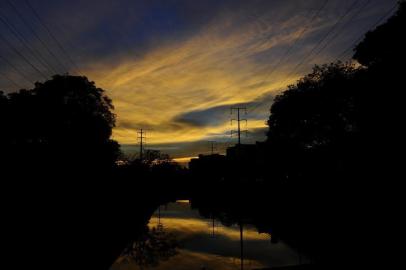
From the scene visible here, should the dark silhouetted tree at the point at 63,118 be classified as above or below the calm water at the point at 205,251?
above

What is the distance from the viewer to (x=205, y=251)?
2008cm

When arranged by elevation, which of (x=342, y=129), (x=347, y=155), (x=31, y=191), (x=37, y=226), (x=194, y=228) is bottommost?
(x=194, y=228)

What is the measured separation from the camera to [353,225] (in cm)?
1952

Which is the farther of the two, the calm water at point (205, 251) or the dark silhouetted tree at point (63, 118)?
the dark silhouetted tree at point (63, 118)

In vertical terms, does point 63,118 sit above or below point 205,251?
above

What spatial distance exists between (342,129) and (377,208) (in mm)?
36605

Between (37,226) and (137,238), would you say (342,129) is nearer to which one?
(137,238)

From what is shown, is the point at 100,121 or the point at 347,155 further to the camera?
the point at 100,121

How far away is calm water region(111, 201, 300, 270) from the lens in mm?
16891

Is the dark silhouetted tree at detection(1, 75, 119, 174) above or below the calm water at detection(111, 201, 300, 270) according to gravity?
above

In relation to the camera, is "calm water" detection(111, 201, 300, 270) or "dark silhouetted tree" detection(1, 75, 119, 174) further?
"dark silhouetted tree" detection(1, 75, 119, 174)

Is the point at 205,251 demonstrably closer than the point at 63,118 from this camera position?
Yes

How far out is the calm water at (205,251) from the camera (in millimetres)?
16891

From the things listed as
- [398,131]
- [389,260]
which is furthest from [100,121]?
[389,260]
